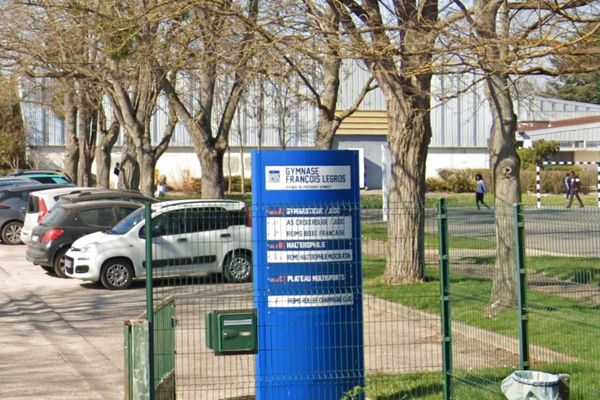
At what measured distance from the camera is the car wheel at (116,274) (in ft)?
63.3

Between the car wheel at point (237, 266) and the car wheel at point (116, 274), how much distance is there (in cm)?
1040

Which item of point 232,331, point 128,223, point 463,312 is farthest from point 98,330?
point 232,331

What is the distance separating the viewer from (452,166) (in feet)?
227

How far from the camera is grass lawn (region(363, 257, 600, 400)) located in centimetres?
818

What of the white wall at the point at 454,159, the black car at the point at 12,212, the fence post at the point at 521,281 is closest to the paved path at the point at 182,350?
the fence post at the point at 521,281

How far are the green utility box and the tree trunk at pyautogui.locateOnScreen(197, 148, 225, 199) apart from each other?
53.4ft

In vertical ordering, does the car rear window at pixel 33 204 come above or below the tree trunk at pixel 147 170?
below

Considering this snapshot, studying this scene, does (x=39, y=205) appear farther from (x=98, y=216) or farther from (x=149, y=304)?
(x=149, y=304)

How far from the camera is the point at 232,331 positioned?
8.37 metres

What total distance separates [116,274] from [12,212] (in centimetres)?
1196

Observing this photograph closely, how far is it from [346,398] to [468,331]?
1761 mm

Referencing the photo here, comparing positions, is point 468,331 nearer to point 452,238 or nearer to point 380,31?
point 452,238

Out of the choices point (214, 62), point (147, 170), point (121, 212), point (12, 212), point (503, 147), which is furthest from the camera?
point (147, 170)

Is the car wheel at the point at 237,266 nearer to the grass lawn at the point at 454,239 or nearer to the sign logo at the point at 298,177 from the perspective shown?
the sign logo at the point at 298,177
